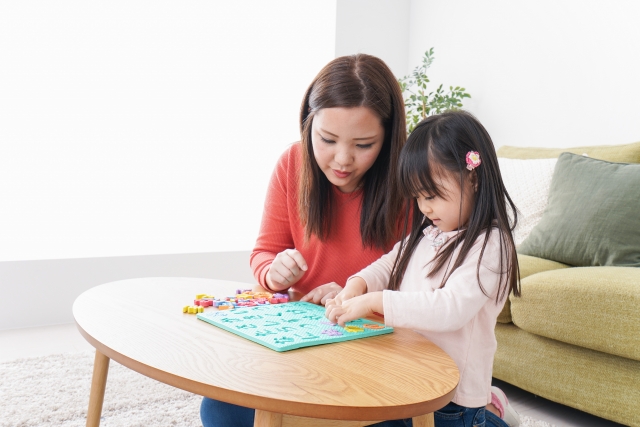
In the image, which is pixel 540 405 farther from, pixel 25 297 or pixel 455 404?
pixel 25 297

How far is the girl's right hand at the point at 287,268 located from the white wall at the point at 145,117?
206cm

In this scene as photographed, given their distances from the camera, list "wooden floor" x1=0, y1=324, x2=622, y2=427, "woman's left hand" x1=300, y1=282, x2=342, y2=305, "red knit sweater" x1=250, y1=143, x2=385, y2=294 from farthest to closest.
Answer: "wooden floor" x1=0, y1=324, x2=622, y2=427, "red knit sweater" x1=250, y1=143, x2=385, y2=294, "woman's left hand" x1=300, y1=282, x2=342, y2=305

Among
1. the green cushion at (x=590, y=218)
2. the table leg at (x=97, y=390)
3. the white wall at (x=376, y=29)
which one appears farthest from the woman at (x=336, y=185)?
the white wall at (x=376, y=29)

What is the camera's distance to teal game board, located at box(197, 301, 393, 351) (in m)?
0.93

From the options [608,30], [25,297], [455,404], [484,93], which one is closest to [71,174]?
[25,297]

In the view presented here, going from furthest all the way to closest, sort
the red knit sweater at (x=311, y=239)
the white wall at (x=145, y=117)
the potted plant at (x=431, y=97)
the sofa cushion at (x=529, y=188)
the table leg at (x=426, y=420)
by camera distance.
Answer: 1. the potted plant at (x=431, y=97)
2. the white wall at (x=145, y=117)
3. the sofa cushion at (x=529, y=188)
4. the red knit sweater at (x=311, y=239)
5. the table leg at (x=426, y=420)

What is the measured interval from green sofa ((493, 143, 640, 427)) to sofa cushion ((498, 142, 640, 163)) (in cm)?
39

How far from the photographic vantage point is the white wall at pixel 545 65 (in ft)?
9.16

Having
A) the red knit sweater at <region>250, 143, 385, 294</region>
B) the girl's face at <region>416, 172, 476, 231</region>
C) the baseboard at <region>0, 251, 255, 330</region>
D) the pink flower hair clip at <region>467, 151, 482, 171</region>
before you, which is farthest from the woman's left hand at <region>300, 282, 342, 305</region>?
the baseboard at <region>0, 251, 255, 330</region>

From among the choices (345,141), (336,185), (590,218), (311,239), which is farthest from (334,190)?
(590,218)

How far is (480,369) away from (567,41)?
2.52m

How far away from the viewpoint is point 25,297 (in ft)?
9.17

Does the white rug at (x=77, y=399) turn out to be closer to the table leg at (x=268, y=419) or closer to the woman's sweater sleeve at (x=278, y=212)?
the woman's sweater sleeve at (x=278, y=212)

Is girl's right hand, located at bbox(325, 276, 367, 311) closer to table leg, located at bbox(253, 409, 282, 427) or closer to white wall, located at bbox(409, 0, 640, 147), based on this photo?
table leg, located at bbox(253, 409, 282, 427)
